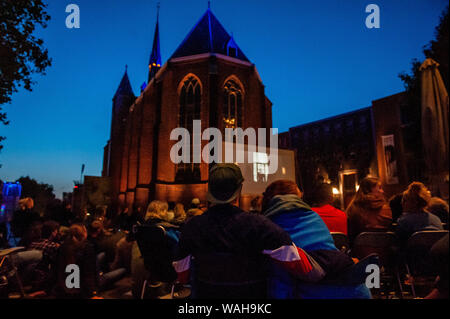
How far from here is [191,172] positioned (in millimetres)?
18047

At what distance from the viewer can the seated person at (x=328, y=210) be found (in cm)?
297

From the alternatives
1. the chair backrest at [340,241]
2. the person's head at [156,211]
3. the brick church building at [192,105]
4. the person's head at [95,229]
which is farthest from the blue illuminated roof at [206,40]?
the chair backrest at [340,241]

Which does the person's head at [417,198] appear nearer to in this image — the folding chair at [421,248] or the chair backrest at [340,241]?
the folding chair at [421,248]

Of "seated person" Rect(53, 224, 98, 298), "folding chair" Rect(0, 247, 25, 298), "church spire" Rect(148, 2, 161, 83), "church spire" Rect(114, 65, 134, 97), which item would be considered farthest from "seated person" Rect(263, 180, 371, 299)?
"church spire" Rect(148, 2, 161, 83)

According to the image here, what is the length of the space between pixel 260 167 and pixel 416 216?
31.7ft

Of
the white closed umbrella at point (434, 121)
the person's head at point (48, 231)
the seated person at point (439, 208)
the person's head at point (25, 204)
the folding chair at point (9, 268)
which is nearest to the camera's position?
the white closed umbrella at point (434, 121)

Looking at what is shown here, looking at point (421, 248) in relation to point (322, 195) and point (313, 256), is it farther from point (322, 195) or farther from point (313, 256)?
point (313, 256)

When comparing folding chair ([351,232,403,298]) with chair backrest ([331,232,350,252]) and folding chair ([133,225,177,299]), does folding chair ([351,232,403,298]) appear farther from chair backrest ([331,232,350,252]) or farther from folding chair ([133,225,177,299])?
folding chair ([133,225,177,299])

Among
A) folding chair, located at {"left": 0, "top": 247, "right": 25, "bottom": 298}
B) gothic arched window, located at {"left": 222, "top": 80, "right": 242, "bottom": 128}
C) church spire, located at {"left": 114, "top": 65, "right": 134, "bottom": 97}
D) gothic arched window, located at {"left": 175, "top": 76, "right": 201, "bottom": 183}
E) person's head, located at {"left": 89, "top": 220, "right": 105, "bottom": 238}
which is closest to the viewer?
folding chair, located at {"left": 0, "top": 247, "right": 25, "bottom": 298}

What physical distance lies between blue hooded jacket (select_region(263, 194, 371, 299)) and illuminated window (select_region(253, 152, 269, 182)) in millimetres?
10613

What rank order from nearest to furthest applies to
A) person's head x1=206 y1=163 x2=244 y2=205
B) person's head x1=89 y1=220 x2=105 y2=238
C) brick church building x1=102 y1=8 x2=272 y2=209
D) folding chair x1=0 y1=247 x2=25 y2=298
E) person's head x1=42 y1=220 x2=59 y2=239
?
1. person's head x1=206 y1=163 x2=244 y2=205
2. folding chair x1=0 y1=247 x2=25 y2=298
3. person's head x1=42 y1=220 x2=59 y2=239
4. person's head x1=89 y1=220 x2=105 y2=238
5. brick church building x1=102 y1=8 x2=272 y2=209

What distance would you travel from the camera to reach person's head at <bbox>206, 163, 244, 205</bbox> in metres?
1.77
